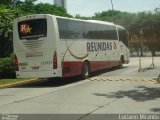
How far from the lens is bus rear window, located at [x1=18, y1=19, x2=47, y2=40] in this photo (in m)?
19.7

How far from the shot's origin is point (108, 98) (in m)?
14.7

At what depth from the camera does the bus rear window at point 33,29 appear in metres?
19.7

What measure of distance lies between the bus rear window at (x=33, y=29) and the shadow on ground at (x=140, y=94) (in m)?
5.23

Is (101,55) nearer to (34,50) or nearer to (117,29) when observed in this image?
(117,29)

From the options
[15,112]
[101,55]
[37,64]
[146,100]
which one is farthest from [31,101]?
[101,55]

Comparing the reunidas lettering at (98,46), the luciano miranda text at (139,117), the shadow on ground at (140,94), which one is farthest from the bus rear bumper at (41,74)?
the luciano miranda text at (139,117)

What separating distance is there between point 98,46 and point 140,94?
980cm

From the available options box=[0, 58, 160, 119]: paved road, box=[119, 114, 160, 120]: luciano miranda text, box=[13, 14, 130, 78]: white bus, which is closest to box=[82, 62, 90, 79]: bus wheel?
box=[13, 14, 130, 78]: white bus

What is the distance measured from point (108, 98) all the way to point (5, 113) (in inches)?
160

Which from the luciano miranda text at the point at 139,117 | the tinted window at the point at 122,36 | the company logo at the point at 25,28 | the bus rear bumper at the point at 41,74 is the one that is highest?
the company logo at the point at 25,28

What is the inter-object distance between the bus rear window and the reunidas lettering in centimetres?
434

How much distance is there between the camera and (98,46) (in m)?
25.1

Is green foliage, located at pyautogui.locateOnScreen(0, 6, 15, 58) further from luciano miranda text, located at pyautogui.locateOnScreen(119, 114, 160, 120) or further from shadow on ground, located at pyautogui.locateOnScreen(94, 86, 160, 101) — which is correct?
luciano miranda text, located at pyautogui.locateOnScreen(119, 114, 160, 120)

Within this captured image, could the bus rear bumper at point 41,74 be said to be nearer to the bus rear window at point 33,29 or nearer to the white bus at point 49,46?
the white bus at point 49,46
